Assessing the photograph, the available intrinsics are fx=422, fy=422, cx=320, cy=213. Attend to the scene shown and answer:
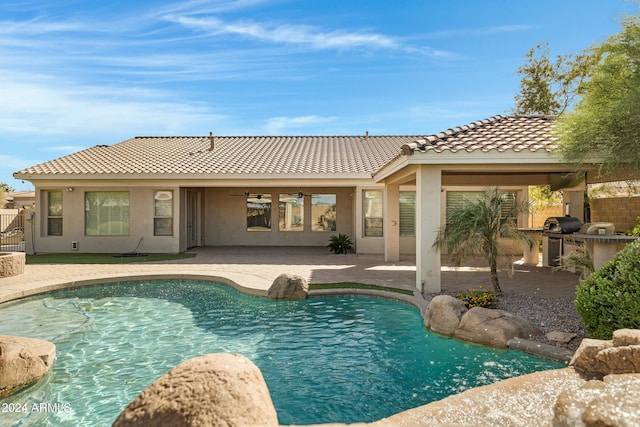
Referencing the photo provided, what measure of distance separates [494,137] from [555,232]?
4195 millimetres

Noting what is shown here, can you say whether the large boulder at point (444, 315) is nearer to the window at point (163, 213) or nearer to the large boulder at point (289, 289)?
the large boulder at point (289, 289)

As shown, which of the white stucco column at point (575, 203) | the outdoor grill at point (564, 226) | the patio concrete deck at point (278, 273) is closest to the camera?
the patio concrete deck at point (278, 273)

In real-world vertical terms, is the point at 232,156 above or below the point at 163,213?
above

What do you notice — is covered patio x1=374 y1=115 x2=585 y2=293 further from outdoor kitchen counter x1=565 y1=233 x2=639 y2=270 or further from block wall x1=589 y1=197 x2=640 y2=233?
block wall x1=589 y1=197 x2=640 y2=233

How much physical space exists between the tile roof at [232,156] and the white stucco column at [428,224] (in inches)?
304

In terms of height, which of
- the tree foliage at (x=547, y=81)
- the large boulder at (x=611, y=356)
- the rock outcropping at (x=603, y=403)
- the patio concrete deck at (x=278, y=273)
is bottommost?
the patio concrete deck at (x=278, y=273)

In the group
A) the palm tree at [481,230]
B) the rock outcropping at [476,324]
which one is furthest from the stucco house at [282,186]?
the rock outcropping at [476,324]

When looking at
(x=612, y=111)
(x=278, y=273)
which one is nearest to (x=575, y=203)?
(x=612, y=111)

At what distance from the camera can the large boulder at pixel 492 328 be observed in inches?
259

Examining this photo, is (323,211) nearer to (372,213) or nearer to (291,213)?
(291,213)

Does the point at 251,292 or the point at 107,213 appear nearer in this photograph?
the point at 251,292

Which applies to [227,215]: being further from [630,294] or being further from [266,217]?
[630,294]

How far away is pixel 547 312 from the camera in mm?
8008

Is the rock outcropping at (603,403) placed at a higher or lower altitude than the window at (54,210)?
lower
